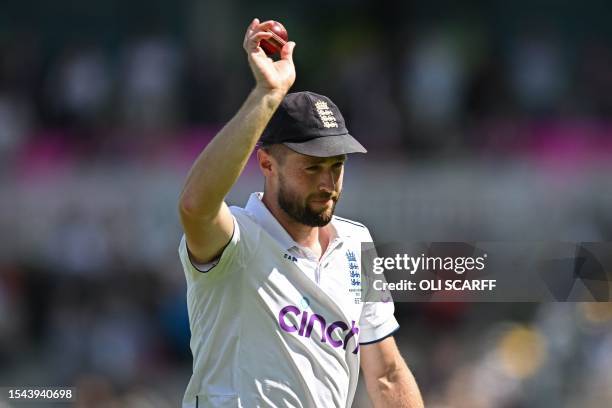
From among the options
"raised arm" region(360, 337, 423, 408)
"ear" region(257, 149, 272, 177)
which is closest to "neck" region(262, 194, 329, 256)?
"ear" region(257, 149, 272, 177)

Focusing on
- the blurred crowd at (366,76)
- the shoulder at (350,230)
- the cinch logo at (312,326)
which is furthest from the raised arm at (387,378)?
the blurred crowd at (366,76)

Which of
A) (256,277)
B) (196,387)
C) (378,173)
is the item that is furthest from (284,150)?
(378,173)

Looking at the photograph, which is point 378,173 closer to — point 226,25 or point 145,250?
point 145,250

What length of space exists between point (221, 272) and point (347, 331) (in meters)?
0.62

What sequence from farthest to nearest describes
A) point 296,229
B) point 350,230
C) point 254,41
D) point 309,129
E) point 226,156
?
1. point 350,230
2. point 296,229
3. point 309,129
4. point 254,41
5. point 226,156

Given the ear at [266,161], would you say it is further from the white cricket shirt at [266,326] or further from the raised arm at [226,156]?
the raised arm at [226,156]

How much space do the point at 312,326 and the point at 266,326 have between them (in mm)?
198

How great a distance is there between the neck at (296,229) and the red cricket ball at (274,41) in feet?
2.27

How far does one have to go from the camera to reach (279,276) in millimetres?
5109

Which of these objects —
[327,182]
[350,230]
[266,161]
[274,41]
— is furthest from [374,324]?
[274,41]

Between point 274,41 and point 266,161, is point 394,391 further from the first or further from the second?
point 274,41

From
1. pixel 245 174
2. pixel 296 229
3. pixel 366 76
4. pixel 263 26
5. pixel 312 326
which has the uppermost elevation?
pixel 263 26

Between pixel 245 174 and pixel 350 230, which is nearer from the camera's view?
pixel 350 230

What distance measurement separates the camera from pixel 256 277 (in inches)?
198
